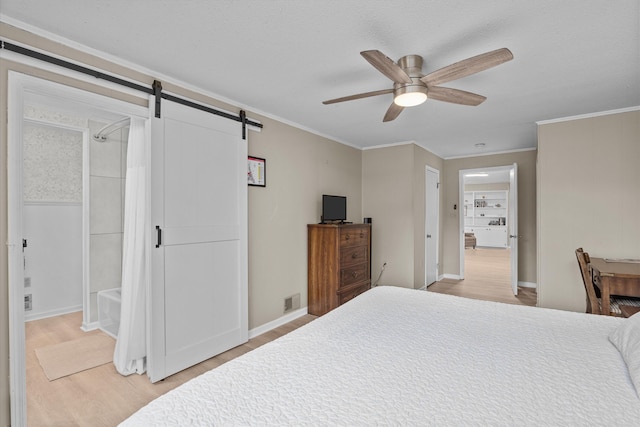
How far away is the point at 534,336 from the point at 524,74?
2033 mm

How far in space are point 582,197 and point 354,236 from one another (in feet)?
8.71

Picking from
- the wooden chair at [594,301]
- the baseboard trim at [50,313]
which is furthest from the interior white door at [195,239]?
the wooden chair at [594,301]

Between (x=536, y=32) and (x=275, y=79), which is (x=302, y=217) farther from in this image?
(x=536, y=32)

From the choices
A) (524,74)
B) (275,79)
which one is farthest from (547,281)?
(275,79)

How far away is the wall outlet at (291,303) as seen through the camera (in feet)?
12.0

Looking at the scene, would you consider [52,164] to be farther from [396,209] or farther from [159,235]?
[396,209]

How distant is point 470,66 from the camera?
70.2 inches

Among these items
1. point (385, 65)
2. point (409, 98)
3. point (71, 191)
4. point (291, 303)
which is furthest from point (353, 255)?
point (71, 191)

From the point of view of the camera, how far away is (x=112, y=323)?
320 cm

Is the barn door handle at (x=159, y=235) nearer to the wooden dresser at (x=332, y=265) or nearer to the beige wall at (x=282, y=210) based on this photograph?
the beige wall at (x=282, y=210)

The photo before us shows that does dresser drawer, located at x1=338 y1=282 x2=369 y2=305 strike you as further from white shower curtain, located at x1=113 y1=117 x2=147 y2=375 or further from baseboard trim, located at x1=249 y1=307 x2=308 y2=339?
white shower curtain, located at x1=113 y1=117 x2=147 y2=375

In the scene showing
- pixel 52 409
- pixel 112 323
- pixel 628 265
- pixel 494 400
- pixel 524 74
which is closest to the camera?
pixel 494 400

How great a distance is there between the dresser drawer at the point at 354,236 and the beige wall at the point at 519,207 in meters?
2.48

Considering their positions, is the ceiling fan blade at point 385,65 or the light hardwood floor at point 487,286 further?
the light hardwood floor at point 487,286
